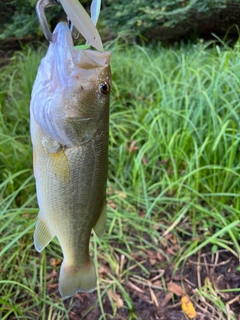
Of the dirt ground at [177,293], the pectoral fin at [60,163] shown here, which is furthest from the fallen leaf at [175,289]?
the pectoral fin at [60,163]

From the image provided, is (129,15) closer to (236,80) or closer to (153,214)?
(236,80)

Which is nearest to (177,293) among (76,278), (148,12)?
(76,278)

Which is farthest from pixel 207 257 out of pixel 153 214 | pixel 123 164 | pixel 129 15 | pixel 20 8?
pixel 129 15

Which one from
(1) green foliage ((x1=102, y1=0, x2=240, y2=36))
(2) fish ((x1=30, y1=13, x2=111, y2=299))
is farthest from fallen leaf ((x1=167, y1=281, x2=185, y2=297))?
(1) green foliage ((x1=102, y1=0, x2=240, y2=36))

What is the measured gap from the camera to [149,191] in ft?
6.08

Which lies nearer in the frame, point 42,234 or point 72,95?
point 72,95

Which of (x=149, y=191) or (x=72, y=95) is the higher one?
(x=72, y=95)

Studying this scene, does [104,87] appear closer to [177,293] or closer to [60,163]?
[60,163]

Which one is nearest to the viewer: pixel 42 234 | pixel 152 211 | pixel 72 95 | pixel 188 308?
pixel 72 95

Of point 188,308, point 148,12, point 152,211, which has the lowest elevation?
point 188,308

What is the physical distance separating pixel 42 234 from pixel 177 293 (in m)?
0.94

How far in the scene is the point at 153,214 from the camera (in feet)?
5.89

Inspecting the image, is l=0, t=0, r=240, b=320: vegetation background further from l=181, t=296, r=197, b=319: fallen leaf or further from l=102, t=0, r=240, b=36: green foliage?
l=102, t=0, r=240, b=36: green foliage

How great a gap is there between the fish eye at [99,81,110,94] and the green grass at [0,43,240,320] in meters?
0.84
